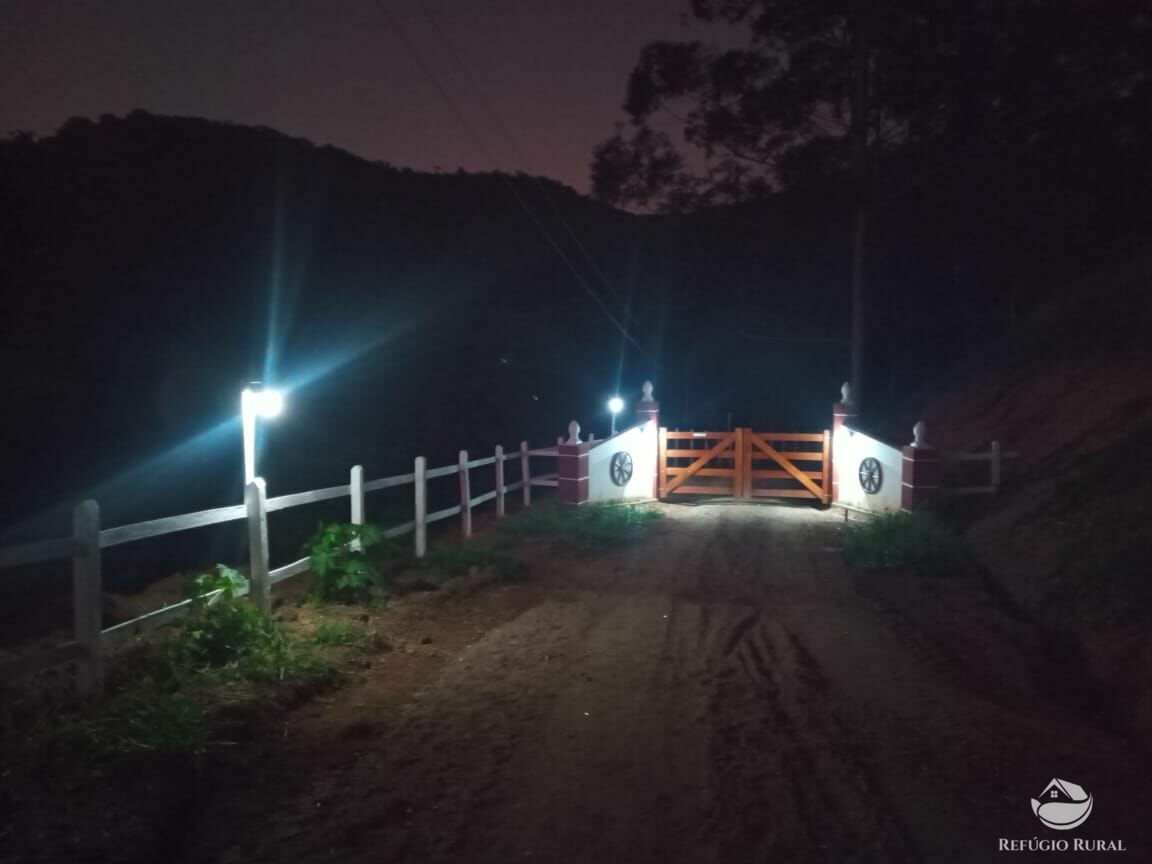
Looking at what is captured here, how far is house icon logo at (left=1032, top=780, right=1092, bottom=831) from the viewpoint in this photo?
4703 mm

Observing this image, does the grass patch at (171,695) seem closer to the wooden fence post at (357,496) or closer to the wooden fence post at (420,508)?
the wooden fence post at (357,496)

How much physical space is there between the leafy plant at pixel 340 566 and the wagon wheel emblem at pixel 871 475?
1088cm

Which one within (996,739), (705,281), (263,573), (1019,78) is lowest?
(996,739)

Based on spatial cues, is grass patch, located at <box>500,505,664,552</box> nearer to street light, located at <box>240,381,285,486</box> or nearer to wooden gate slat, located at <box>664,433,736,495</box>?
wooden gate slat, located at <box>664,433,736,495</box>

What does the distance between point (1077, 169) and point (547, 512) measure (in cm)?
1560

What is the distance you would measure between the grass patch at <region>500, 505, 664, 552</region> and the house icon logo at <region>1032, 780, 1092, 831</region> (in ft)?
26.3

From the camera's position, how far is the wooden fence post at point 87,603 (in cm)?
596

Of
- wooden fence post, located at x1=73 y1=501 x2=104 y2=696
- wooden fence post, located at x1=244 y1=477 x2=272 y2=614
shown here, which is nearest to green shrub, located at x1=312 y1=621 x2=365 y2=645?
wooden fence post, located at x1=244 y1=477 x2=272 y2=614

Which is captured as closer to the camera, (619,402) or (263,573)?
(263,573)

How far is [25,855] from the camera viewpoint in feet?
13.5

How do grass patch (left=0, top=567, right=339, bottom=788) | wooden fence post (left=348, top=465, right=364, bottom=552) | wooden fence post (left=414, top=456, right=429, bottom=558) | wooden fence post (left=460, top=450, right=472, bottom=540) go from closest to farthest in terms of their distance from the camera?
1. grass patch (left=0, top=567, right=339, bottom=788)
2. wooden fence post (left=348, top=465, right=364, bottom=552)
3. wooden fence post (left=414, top=456, right=429, bottom=558)
4. wooden fence post (left=460, top=450, right=472, bottom=540)

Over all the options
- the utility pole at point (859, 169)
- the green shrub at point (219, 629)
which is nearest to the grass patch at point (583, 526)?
the green shrub at point (219, 629)

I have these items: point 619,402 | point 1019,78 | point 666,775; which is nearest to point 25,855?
point 666,775

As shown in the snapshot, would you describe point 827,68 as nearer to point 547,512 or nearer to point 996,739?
point 547,512
